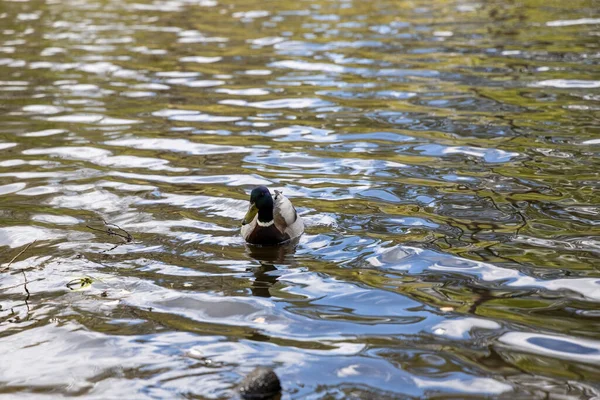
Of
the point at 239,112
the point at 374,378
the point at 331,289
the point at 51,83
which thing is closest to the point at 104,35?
the point at 51,83

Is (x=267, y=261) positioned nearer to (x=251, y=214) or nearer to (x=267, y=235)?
(x=267, y=235)

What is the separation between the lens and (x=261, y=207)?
707 centimetres

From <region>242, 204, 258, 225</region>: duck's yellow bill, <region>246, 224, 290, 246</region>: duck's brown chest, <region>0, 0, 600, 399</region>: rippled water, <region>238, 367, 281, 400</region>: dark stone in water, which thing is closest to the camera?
<region>238, 367, 281, 400</region>: dark stone in water

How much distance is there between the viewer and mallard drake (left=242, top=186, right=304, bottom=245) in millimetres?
6969

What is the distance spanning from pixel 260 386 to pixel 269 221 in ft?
8.97

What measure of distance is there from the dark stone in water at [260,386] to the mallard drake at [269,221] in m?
2.55

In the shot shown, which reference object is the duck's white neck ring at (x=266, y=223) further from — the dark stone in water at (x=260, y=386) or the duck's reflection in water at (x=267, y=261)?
the dark stone in water at (x=260, y=386)

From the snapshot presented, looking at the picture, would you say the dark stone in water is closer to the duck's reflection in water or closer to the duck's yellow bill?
the duck's reflection in water

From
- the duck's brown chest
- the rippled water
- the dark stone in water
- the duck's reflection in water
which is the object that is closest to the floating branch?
the rippled water

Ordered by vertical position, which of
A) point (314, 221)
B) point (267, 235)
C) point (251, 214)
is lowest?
point (314, 221)

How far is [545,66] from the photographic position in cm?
1340

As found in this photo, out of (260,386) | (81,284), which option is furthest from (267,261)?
(260,386)

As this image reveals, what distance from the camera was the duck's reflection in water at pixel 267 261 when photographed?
19.8 feet

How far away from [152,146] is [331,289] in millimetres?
4932
